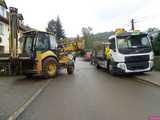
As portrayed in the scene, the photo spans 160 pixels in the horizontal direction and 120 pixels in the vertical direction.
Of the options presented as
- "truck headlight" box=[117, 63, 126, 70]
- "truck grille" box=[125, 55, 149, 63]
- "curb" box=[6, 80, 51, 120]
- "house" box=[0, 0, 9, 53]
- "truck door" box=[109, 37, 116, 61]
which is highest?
"house" box=[0, 0, 9, 53]

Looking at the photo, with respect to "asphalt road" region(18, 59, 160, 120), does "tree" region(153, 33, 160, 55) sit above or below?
above

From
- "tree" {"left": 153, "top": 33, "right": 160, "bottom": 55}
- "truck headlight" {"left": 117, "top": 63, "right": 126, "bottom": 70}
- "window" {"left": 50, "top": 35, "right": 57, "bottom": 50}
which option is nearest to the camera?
"truck headlight" {"left": 117, "top": 63, "right": 126, "bottom": 70}

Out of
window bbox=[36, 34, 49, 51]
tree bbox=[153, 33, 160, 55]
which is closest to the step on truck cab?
window bbox=[36, 34, 49, 51]

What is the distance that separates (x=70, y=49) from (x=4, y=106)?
18.5m

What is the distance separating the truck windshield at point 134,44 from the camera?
713 inches

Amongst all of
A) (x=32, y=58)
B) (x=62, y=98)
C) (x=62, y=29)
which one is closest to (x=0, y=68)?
(x=32, y=58)

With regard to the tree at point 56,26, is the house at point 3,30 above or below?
below

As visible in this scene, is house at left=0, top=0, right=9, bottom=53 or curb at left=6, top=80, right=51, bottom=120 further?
house at left=0, top=0, right=9, bottom=53

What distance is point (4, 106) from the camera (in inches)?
371

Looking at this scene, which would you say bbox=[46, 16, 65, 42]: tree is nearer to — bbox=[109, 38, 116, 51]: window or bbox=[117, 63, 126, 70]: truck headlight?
bbox=[109, 38, 116, 51]: window

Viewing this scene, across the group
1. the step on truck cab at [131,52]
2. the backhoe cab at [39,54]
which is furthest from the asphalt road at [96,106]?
the backhoe cab at [39,54]

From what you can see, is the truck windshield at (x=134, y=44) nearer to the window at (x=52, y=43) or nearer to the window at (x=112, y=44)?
the window at (x=112, y=44)

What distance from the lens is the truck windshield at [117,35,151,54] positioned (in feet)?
59.4

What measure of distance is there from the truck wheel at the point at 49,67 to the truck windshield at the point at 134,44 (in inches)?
169
